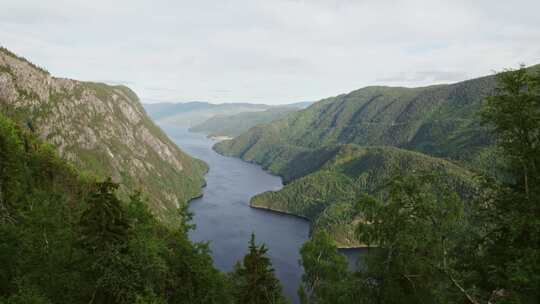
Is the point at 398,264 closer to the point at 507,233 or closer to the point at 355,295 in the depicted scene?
the point at 355,295

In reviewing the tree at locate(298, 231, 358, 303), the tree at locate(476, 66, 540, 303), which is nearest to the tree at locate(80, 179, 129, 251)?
the tree at locate(298, 231, 358, 303)

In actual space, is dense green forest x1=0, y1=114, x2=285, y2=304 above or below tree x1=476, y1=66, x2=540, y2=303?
below

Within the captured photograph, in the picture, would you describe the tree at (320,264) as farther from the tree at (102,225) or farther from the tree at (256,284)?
the tree at (102,225)

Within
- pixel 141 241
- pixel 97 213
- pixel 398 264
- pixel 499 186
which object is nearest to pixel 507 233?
pixel 499 186

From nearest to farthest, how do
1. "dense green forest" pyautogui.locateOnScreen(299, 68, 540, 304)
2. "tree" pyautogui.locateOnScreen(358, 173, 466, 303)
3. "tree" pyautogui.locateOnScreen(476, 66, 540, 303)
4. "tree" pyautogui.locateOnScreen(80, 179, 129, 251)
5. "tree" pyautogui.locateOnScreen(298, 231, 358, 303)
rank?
1. "tree" pyautogui.locateOnScreen(476, 66, 540, 303)
2. "dense green forest" pyautogui.locateOnScreen(299, 68, 540, 304)
3. "tree" pyautogui.locateOnScreen(358, 173, 466, 303)
4. "tree" pyautogui.locateOnScreen(80, 179, 129, 251)
5. "tree" pyautogui.locateOnScreen(298, 231, 358, 303)

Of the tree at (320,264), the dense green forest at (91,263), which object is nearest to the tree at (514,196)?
the tree at (320,264)

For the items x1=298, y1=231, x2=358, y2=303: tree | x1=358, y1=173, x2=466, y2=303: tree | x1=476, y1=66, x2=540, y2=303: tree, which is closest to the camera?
x1=476, y1=66, x2=540, y2=303: tree

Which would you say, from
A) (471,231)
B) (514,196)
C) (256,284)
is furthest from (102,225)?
(514,196)

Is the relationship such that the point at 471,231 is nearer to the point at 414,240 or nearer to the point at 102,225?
the point at 414,240

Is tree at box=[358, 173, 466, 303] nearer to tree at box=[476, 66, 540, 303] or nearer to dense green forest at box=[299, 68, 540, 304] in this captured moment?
dense green forest at box=[299, 68, 540, 304]
